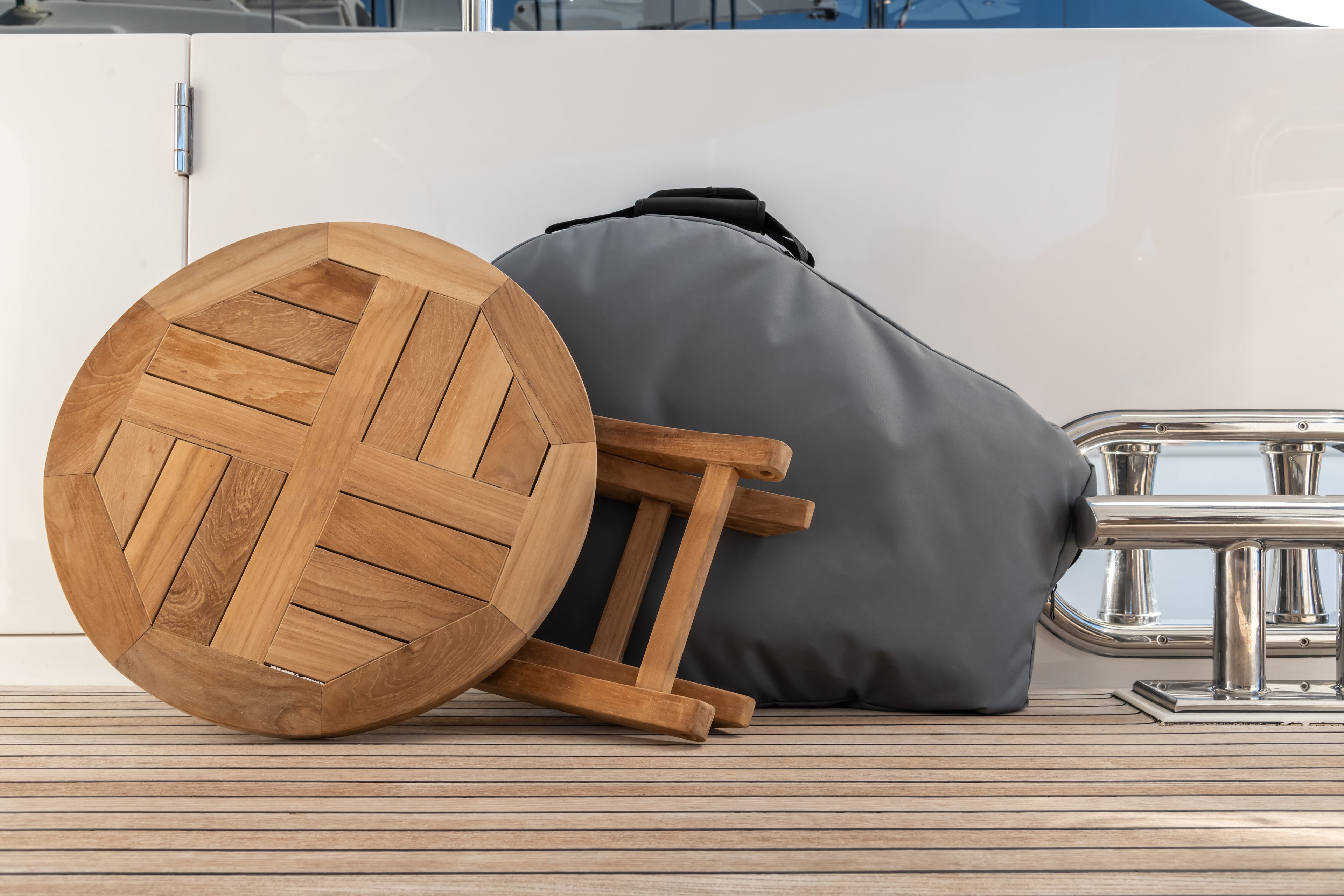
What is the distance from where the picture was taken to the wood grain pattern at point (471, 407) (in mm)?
731

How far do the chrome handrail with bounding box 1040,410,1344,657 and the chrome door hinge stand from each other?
3.82 ft

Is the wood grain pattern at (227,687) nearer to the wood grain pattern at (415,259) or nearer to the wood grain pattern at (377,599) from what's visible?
the wood grain pattern at (377,599)

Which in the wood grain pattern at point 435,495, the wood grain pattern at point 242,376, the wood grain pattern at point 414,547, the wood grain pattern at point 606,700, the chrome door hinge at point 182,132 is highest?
the chrome door hinge at point 182,132

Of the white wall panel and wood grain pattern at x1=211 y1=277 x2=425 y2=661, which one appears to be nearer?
wood grain pattern at x1=211 y1=277 x2=425 y2=661

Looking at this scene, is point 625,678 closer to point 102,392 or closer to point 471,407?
point 471,407

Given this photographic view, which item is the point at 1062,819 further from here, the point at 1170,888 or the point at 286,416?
the point at 286,416

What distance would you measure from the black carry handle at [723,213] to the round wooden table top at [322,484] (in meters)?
0.27

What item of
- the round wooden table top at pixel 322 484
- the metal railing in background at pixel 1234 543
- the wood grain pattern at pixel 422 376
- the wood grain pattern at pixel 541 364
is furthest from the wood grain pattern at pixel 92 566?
the metal railing in background at pixel 1234 543

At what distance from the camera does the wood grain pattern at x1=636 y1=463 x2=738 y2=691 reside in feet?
2.33

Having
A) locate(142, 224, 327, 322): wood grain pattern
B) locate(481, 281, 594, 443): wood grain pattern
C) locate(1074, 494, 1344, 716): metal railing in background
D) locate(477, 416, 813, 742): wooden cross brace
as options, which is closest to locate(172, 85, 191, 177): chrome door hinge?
locate(142, 224, 327, 322): wood grain pattern

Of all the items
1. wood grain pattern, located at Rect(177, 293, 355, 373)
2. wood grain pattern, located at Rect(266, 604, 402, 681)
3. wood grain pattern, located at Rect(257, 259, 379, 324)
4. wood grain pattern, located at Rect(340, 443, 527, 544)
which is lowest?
wood grain pattern, located at Rect(266, 604, 402, 681)

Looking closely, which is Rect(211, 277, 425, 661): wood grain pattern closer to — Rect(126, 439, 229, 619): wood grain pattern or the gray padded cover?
Rect(126, 439, 229, 619): wood grain pattern

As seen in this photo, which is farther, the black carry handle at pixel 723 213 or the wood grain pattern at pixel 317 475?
the black carry handle at pixel 723 213

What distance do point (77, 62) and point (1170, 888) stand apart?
4.56ft
